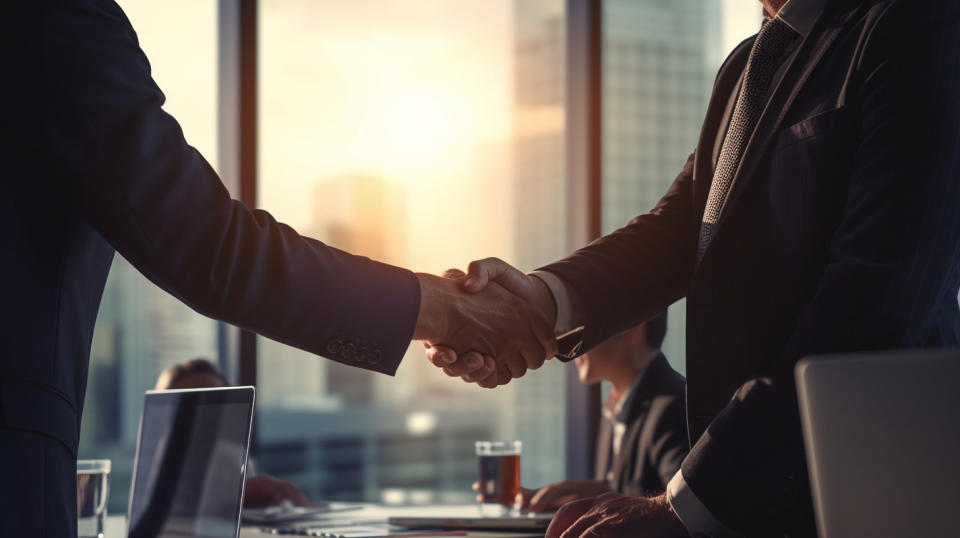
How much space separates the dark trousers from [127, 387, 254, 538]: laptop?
0.31 meters

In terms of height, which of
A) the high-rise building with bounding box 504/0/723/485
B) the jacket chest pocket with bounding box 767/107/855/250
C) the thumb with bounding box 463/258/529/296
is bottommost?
the thumb with bounding box 463/258/529/296

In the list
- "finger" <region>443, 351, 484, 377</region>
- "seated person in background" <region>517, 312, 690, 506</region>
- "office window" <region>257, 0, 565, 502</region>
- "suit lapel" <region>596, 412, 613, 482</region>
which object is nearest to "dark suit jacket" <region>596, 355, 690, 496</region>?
"seated person in background" <region>517, 312, 690, 506</region>

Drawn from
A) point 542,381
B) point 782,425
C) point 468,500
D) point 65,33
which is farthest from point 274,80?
point 782,425

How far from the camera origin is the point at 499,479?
6.89ft

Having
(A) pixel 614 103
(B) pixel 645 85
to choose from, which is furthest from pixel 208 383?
(B) pixel 645 85

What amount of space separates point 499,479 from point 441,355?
40 cm

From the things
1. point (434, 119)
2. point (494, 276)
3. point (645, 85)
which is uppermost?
point (434, 119)

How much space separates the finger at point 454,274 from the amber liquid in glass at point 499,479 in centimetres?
46

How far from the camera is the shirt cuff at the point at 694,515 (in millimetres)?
1093

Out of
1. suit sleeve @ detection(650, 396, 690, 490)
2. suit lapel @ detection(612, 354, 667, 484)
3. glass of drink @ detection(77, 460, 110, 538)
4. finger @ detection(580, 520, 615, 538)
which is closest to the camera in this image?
finger @ detection(580, 520, 615, 538)

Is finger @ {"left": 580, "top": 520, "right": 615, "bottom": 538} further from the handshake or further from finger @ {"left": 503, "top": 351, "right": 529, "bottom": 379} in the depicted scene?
finger @ {"left": 503, "top": 351, "right": 529, "bottom": 379}

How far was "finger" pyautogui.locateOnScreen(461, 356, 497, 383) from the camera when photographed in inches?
77.2

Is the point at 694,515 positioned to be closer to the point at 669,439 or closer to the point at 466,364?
the point at 466,364

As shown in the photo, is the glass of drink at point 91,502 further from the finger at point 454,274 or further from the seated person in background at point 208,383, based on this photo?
the finger at point 454,274
